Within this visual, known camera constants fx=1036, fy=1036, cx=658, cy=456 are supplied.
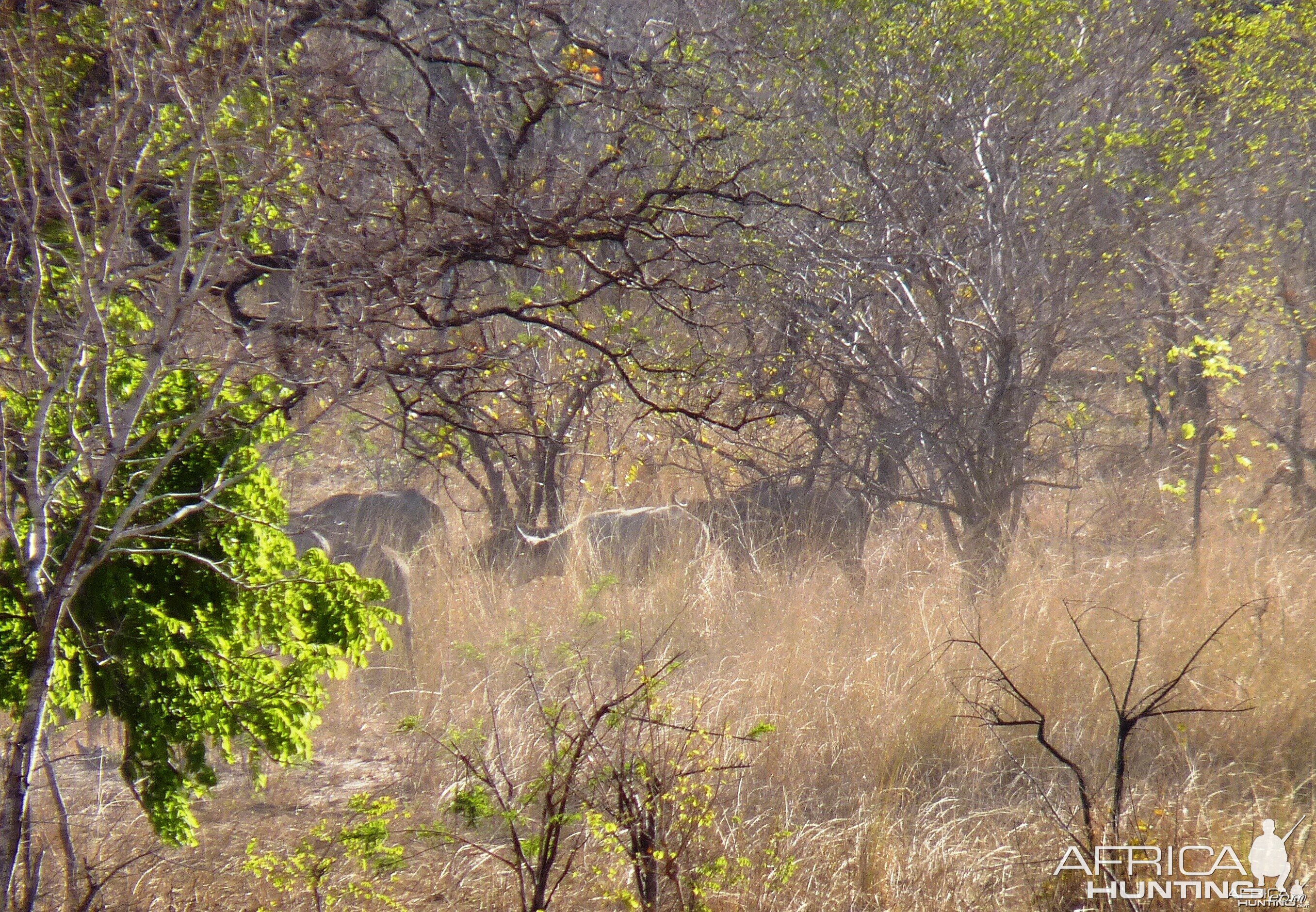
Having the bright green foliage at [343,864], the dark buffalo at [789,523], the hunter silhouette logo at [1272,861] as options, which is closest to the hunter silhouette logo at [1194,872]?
the hunter silhouette logo at [1272,861]

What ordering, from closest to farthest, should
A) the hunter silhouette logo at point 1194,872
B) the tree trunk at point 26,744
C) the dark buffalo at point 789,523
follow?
the tree trunk at point 26,744 < the hunter silhouette logo at point 1194,872 < the dark buffalo at point 789,523

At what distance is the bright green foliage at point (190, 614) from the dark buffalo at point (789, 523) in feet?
13.3

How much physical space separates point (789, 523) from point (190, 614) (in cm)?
511

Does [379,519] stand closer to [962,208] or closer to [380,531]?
[380,531]

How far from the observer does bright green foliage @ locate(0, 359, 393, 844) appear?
9.13ft

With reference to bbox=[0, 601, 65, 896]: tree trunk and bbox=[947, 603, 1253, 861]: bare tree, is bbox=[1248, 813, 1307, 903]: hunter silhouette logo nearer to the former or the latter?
bbox=[947, 603, 1253, 861]: bare tree

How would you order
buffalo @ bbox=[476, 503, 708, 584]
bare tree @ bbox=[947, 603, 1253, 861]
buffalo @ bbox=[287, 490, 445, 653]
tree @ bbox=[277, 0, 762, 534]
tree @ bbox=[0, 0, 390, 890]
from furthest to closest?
buffalo @ bbox=[476, 503, 708, 584] → buffalo @ bbox=[287, 490, 445, 653] → tree @ bbox=[277, 0, 762, 534] → bare tree @ bbox=[947, 603, 1253, 861] → tree @ bbox=[0, 0, 390, 890]

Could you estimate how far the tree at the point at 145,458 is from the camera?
246 centimetres

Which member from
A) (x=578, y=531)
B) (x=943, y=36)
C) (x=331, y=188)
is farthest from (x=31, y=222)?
(x=943, y=36)

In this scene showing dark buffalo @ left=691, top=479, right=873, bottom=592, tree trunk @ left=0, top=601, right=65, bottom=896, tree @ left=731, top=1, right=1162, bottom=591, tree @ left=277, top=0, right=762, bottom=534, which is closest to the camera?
tree trunk @ left=0, top=601, right=65, bottom=896

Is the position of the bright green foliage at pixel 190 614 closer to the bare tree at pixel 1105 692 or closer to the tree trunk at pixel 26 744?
the tree trunk at pixel 26 744

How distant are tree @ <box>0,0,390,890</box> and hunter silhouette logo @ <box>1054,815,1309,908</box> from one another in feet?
7.63

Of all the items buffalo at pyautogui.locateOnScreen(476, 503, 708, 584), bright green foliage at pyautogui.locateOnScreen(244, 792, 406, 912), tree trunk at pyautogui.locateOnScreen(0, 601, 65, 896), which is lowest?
bright green foliage at pyautogui.locateOnScreen(244, 792, 406, 912)

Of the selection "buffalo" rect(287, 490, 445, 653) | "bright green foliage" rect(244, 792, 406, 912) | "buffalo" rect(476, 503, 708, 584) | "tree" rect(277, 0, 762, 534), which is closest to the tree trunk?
"bright green foliage" rect(244, 792, 406, 912)
